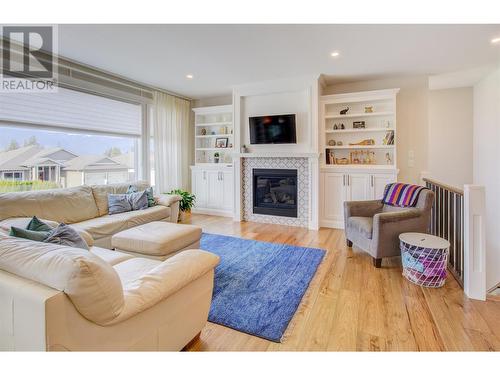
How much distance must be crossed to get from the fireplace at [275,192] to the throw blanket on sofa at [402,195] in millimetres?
1621

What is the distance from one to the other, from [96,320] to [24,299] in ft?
0.88

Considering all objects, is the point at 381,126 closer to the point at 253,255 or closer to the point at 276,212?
the point at 276,212

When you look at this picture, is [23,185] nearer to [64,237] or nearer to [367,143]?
[64,237]

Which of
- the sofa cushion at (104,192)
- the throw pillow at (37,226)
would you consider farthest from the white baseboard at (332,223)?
the throw pillow at (37,226)

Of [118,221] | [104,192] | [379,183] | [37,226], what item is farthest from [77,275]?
[379,183]

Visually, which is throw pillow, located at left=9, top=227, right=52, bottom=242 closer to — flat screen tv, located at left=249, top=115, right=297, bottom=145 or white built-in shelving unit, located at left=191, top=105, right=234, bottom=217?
flat screen tv, located at left=249, top=115, right=297, bottom=145

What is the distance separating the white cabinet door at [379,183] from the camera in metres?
4.19

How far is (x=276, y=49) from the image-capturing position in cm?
328

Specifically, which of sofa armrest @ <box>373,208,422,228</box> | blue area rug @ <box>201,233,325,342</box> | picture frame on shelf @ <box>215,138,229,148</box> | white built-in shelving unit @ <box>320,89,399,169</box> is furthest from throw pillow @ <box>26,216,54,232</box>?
picture frame on shelf @ <box>215,138,229,148</box>

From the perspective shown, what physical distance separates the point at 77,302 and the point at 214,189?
4638 millimetres

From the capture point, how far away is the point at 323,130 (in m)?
4.64

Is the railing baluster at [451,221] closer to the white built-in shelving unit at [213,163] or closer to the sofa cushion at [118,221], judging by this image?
the white built-in shelving unit at [213,163]
